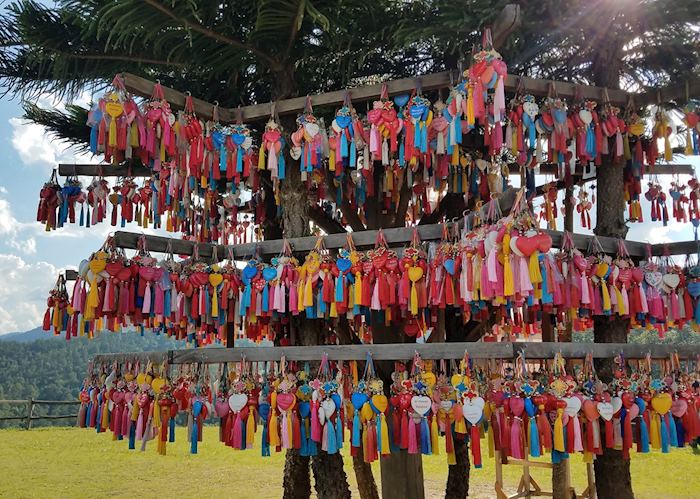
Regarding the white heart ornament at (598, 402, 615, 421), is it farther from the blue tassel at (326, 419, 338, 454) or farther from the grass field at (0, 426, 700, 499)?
the grass field at (0, 426, 700, 499)

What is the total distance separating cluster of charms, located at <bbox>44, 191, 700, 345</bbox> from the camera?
3781 mm

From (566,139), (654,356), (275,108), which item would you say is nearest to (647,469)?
(654,356)

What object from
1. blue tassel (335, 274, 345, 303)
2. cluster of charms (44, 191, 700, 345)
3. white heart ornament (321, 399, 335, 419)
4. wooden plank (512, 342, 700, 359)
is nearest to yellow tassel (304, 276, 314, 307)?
cluster of charms (44, 191, 700, 345)

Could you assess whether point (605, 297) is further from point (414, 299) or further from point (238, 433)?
point (238, 433)

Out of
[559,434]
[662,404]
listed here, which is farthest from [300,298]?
[662,404]

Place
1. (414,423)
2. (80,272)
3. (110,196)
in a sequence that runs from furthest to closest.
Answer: (110,196), (80,272), (414,423)

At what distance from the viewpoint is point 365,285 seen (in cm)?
401

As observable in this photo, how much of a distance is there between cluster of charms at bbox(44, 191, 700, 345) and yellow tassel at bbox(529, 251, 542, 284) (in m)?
0.12

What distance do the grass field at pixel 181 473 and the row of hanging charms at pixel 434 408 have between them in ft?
17.6

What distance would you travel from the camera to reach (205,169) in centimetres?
454

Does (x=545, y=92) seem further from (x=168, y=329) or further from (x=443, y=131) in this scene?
(x=168, y=329)

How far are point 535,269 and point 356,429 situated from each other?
1.45 meters

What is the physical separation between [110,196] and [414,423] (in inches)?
141

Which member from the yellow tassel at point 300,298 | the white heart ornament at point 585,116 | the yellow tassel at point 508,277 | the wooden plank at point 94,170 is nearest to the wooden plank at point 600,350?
the yellow tassel at point 508,277
